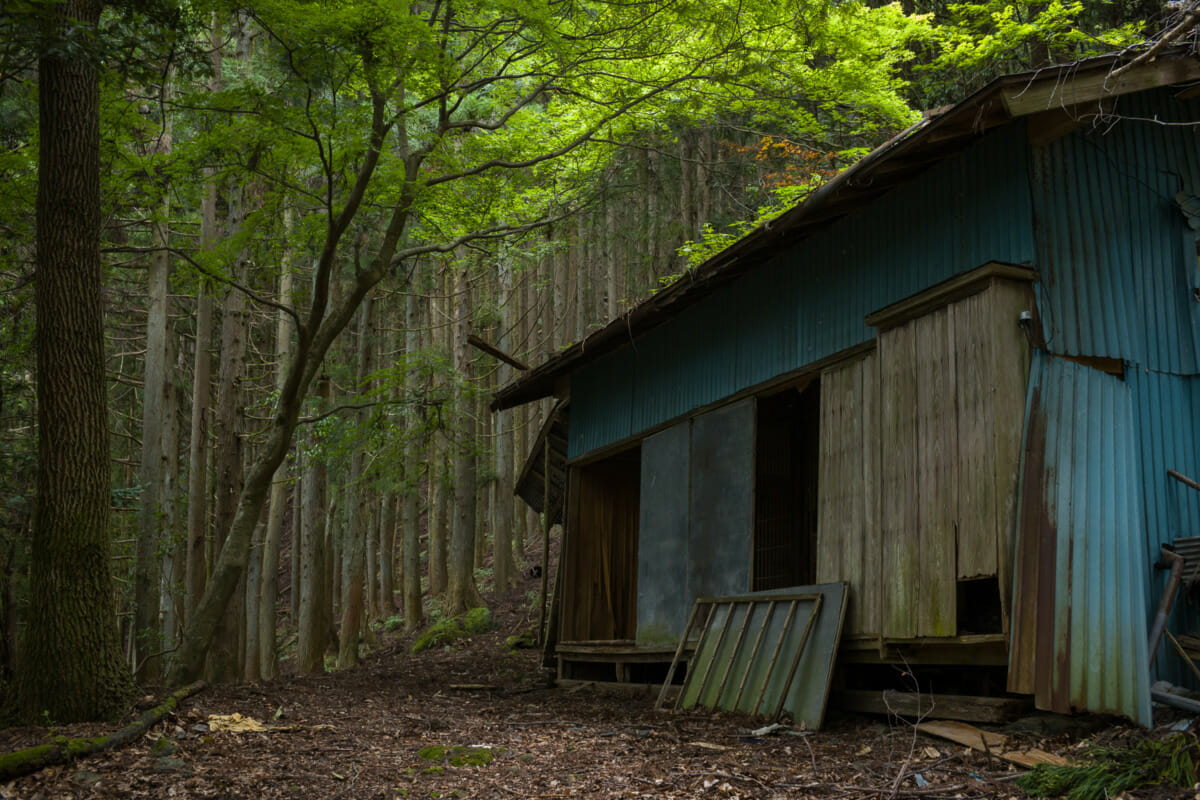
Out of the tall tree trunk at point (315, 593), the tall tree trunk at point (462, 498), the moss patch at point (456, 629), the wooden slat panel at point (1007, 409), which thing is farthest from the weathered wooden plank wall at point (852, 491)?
the moss patch at point (456, 629)

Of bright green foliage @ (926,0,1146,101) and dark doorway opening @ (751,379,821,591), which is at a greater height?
bright green foliage @ (926,0,1146,101)

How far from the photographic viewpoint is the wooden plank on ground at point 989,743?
5.38 m

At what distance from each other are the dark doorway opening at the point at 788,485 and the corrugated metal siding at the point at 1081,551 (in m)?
4.90

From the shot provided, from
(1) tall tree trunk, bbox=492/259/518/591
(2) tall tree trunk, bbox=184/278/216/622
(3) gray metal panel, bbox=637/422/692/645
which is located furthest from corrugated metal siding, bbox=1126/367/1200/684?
(1) tall tree trunk, bbox=492/259/518/591

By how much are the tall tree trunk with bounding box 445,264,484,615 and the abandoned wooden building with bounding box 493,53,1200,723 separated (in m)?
9.65

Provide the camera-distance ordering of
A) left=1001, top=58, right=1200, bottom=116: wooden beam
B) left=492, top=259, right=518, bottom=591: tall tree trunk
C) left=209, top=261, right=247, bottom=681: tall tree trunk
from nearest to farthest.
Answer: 1. left=1001, top=58, right=1200, bottom=116: wooden beam
2. left=209, top=261, right=247, bottom=681: tall tree trunk
3. left=492, top=259, right=518, bottom=591: tall tree trunk

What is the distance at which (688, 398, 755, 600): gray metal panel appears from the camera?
390 inches

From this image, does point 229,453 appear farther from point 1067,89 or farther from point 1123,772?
point 1123,772

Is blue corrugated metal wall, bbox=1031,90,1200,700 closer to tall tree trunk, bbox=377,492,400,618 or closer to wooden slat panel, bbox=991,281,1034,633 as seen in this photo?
wooden slat panel, bbox=991,281,1034,633

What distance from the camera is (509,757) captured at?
698 centimetres

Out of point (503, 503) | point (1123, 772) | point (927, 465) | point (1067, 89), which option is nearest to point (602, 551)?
point (503, 503)

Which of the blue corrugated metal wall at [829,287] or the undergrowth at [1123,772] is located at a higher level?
the blue corrugated metal wall at [829,287]

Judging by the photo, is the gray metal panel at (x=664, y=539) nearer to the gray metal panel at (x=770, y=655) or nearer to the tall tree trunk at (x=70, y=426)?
the gray metal panel at (x=770, y=655)

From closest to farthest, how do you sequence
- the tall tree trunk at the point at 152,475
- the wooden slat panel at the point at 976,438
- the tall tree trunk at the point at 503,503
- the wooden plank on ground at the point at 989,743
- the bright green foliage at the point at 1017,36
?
the wooden plank on ground at the point at 989,743, the wooden slat panel at the point at 976,438, the bright green foliage at the point at 1017,36, the tall tree trunk at the point at 152,475, the tall tree trunk at the point at 503,503
